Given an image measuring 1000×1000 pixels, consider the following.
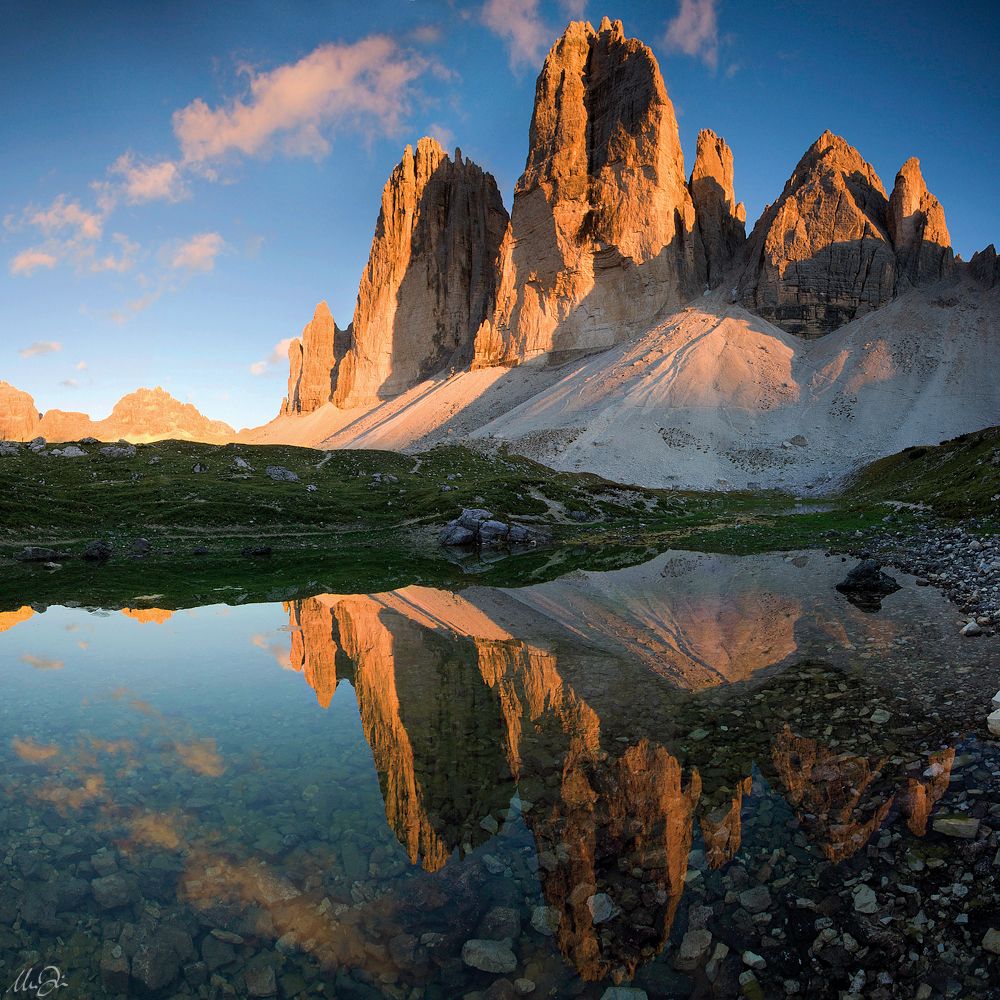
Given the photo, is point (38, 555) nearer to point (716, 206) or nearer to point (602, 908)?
point (602, 908)

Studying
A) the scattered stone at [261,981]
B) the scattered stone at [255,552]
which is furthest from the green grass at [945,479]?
the scattered stone at [255,552]

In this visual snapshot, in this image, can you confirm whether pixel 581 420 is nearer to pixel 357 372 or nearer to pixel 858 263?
pixel 858 263

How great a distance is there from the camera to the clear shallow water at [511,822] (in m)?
4.85

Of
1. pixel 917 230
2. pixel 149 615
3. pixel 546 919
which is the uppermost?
pixel 917 230

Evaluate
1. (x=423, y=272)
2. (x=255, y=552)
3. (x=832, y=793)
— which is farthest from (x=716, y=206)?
(x=832, y=793)

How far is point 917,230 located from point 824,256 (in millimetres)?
20556

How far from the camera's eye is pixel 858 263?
381 ft

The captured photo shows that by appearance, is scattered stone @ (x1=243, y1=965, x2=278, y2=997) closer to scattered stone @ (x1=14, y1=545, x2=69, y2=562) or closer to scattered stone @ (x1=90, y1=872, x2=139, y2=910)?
scattered stone @ (x1=90, y1=872, x2=139, y2=910)

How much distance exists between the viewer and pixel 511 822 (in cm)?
679

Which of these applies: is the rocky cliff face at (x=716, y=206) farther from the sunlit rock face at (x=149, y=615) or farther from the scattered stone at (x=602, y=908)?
the scattered stone at (x=602, y=908)

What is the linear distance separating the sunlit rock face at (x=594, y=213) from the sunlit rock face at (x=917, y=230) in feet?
123

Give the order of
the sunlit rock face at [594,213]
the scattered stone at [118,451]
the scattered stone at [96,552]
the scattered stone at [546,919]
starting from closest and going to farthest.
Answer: the scattered stone at [546,919] → the scattered stone at [96,552] → the scattered stone at [118,451] → the sunlit rock face at [594,213]

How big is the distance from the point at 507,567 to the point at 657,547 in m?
9.95

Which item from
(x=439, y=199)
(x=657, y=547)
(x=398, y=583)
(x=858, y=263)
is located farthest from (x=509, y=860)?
(x=439, y=199)
